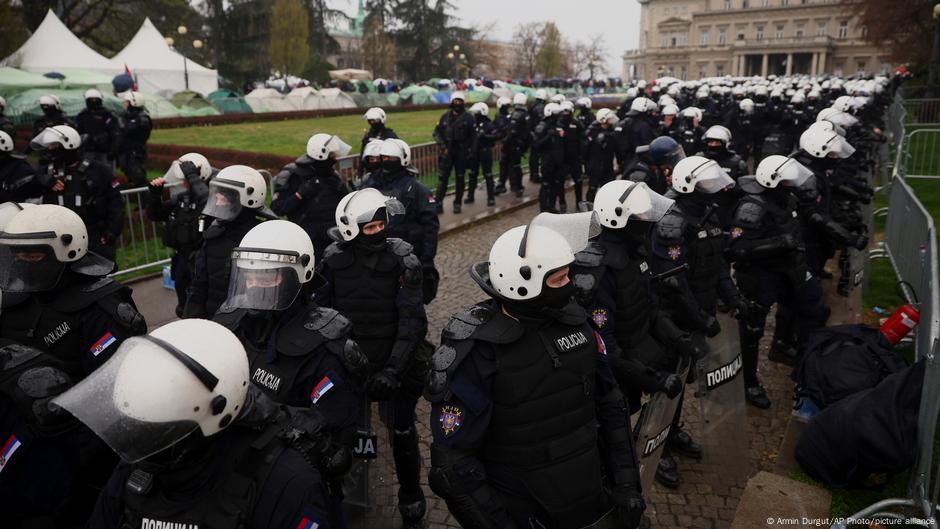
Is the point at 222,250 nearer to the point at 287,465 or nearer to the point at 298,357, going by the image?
the point at 298,357

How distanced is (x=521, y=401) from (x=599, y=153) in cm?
1084

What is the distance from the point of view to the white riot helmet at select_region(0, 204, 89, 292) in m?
3.53

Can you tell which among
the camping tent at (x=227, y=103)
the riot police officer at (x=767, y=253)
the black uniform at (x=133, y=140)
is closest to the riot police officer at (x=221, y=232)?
the riot police officer at (x=767, y=253)

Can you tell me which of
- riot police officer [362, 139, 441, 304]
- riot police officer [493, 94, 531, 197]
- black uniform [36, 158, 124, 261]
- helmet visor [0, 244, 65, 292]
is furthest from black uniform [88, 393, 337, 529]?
riot police officer [493, 94, 531, 197]

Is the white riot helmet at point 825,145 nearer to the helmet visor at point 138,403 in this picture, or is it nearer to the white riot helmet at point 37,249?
the white riot helmet at point 37,249

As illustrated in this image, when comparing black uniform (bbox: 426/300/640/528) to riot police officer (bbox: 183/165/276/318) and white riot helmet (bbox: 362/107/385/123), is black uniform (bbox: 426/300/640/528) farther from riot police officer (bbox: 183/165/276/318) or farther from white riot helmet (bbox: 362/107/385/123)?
white riot helmet (bbox: 362/107/385/123)

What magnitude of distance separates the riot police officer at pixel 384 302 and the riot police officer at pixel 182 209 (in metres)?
2.25

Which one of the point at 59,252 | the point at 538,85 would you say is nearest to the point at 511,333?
the point at 59,252

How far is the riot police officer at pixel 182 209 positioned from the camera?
6.15m

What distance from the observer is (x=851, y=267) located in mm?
7965

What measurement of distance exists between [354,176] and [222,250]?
7500 millimetres

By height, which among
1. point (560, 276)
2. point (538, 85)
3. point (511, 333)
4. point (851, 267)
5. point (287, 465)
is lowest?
point (851, 267)

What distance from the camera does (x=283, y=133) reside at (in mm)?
29875

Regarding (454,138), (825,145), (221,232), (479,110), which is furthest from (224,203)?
(479,110)
